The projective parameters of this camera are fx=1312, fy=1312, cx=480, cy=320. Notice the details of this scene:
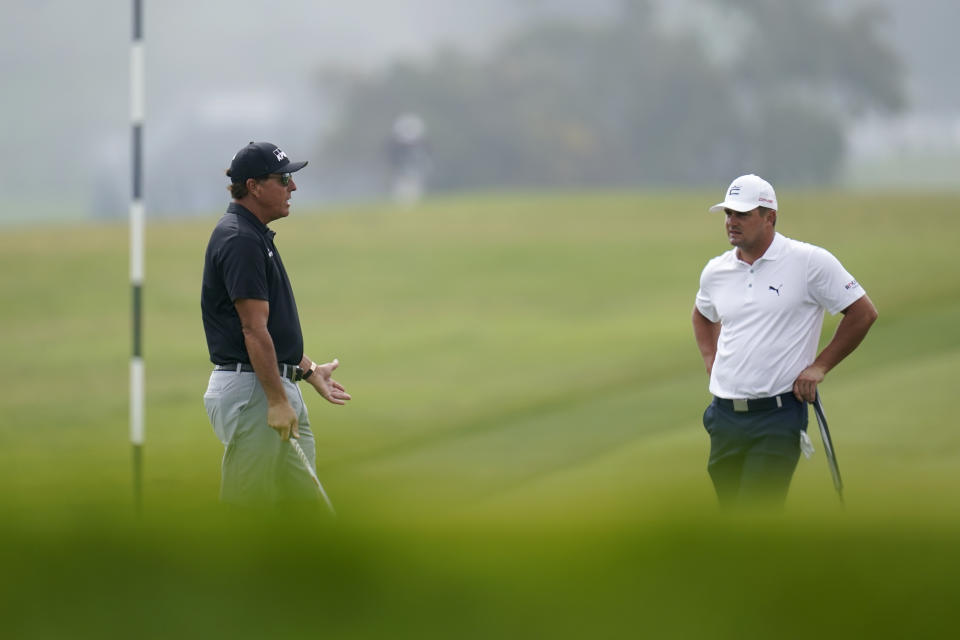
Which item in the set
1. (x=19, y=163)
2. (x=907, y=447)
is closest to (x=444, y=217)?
(x=907, y=447)

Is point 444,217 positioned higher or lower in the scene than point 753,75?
lower

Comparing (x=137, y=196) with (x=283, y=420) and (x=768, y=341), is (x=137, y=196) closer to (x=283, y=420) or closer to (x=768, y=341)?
(x=283, y=420)

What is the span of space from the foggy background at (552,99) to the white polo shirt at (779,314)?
220 feet

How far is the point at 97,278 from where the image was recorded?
28.2 meters

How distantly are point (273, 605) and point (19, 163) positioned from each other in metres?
104

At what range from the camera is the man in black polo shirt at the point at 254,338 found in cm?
475

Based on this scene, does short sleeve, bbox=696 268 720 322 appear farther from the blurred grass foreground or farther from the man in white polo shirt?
the blurred grass foreground

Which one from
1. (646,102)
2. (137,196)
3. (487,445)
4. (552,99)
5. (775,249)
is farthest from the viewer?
(552,99)

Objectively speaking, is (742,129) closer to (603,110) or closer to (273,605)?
(603,110)

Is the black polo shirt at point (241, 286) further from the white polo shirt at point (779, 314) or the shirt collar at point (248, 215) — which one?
the white polo shirt at point (779, 314)

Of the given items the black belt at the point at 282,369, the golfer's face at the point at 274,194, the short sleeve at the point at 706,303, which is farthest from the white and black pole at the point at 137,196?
the short sleeve at the point at 706,303

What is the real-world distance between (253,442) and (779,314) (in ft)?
7.61

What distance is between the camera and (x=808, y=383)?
5516 mm

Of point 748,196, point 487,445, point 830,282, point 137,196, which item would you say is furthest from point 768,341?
point 487,445
